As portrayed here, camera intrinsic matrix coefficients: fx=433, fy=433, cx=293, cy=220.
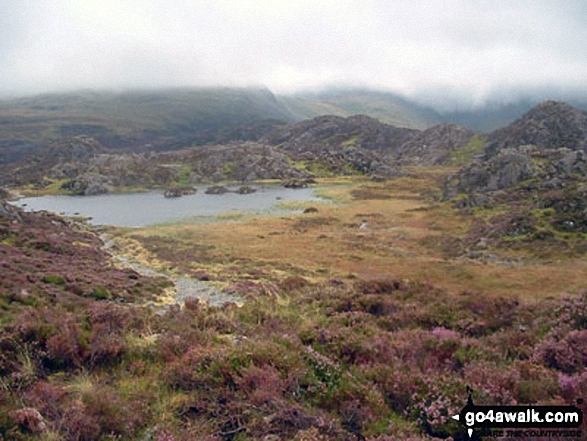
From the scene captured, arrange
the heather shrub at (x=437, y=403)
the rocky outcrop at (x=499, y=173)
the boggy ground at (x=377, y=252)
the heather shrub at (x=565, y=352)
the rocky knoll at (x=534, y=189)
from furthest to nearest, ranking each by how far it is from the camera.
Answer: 1. the rocky outcrop at (x=499, y=173)
2. the rocky knoll at (x=534, y=189)
3. the boggy ground at (x=377, y=252)
4. the heather shrub at (x=565, y=352)
5. the heather shrub at (x=437, y=403)

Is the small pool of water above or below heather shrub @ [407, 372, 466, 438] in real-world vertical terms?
below

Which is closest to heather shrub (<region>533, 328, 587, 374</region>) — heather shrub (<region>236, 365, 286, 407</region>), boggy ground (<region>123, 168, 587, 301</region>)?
heather shrub (<region>236, 365, 286, 407</region>)

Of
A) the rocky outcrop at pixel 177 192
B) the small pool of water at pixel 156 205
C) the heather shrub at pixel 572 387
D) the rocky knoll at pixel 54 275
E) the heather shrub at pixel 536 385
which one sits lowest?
the small pool of water at pixel 156 205

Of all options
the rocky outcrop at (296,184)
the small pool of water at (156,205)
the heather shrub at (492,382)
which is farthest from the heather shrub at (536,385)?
the rocky outcrop at (296,184)

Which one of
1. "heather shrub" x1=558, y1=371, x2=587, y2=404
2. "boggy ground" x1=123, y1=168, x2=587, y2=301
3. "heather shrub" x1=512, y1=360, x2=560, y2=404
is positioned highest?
"heather shrub" x1=558, y1=371, x2=587, y2=404

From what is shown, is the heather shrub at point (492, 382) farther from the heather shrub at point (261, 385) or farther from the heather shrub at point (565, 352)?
the heather shrub at point (261, 385)

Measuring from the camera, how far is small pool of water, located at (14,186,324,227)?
98625 millimetres

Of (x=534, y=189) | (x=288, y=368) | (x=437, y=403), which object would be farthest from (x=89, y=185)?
(x=437, y=403)

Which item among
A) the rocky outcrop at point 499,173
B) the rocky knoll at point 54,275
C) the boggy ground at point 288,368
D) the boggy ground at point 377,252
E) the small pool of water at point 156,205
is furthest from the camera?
the small pool of water at point 156,205

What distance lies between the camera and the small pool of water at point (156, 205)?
98.6 metres

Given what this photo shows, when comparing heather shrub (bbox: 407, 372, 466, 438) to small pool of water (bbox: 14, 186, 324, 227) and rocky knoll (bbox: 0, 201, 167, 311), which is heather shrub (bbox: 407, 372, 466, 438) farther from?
small pool of water (bbox: 14, 186, 324, 227)

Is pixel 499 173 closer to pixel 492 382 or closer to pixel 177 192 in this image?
pixel 492 382

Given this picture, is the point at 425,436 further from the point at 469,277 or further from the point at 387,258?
the point at 387,258

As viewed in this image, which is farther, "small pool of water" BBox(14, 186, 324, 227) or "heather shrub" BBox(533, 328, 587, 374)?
"small pool of water" BBox(14, 186, 324, 227)
